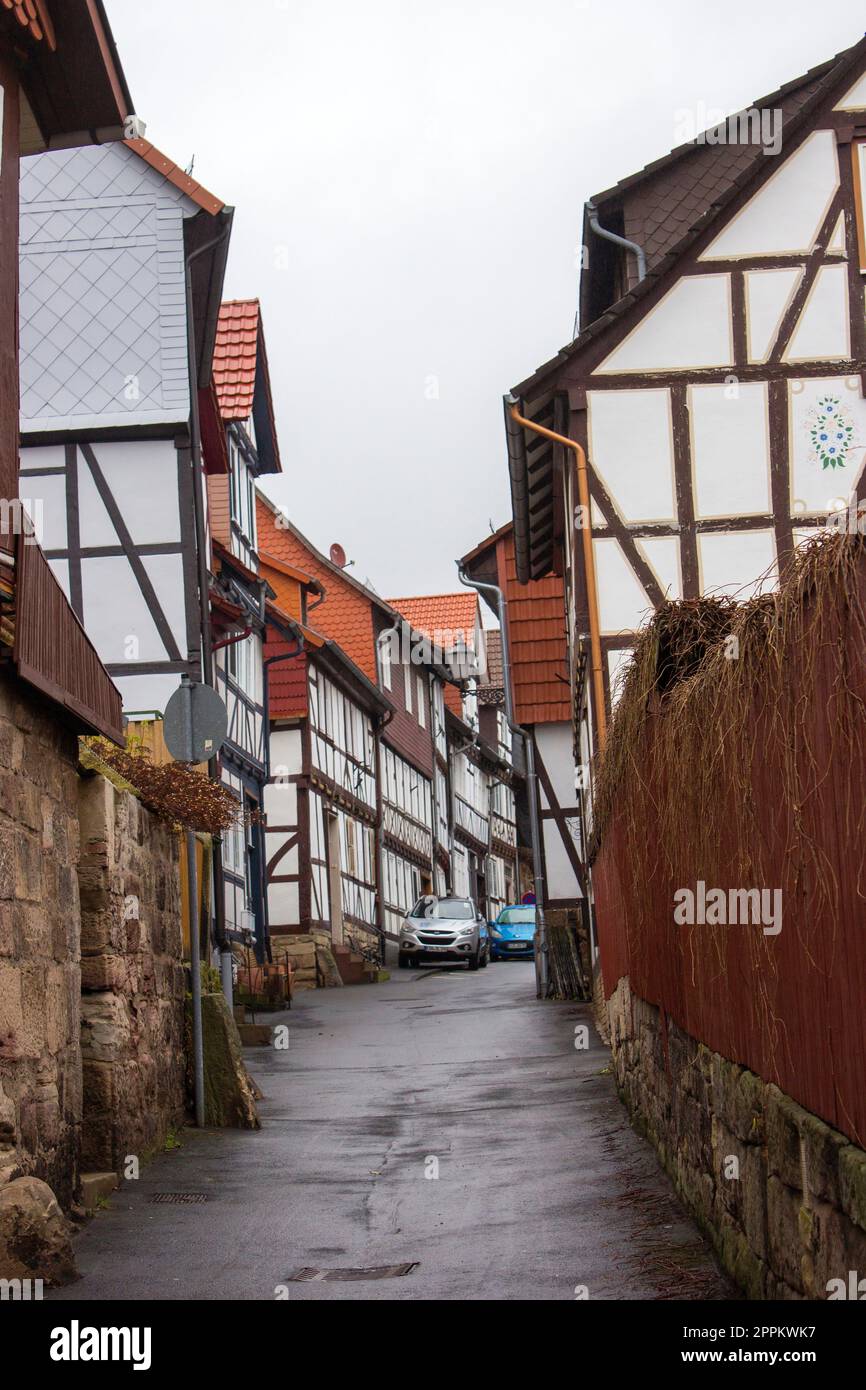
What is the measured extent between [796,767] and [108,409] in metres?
15.7

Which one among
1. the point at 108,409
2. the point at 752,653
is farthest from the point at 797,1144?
the point at 108,409

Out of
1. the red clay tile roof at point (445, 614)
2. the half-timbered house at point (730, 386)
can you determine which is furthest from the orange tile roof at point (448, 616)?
the half-timbered house at point (730, 386)

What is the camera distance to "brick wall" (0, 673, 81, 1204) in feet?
24.0

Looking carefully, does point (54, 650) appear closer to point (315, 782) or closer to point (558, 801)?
point (558, 801)

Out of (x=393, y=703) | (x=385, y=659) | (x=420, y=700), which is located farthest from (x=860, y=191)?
(x=420, y=700)

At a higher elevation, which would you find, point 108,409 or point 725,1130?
point 108,409

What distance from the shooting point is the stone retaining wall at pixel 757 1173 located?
4387 millimetres

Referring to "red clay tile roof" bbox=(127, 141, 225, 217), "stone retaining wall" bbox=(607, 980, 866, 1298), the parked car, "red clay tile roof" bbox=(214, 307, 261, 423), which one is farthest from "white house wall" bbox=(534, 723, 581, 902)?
"stone retaining wall" bbox=(607, 980, 866, 1298)

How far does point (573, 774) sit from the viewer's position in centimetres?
2544

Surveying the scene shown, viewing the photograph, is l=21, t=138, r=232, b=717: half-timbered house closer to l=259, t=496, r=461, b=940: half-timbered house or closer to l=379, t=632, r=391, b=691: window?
l=259, t=496, r=461, b=940: half-timbered house

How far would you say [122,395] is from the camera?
19.4 metres

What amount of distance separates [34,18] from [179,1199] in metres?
6.43
